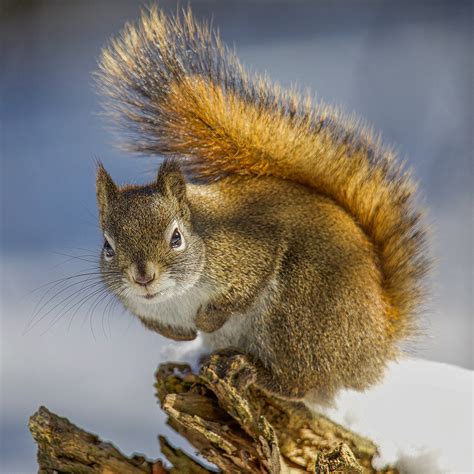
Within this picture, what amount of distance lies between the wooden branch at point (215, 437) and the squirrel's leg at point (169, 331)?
0.10 meters

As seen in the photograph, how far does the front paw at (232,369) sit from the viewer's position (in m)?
1.93

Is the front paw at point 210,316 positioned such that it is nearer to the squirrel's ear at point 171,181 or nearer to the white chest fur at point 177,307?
the white chest fur at point 177,307

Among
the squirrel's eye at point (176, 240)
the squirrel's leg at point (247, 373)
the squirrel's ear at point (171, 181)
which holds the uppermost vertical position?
the squirrel's ear at point (171, 181)

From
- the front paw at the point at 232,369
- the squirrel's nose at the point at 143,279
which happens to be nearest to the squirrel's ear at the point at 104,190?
the squirrel's nose at the point at 143,279

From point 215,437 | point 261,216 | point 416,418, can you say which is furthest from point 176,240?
point 416,418

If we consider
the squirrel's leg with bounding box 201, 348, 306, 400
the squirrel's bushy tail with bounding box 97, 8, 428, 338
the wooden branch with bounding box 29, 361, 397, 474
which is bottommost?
the wooden branch with bounding box 29, 361, 397, 474

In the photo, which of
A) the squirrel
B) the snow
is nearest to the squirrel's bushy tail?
the squirrel

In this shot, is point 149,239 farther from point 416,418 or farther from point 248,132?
point 416,418

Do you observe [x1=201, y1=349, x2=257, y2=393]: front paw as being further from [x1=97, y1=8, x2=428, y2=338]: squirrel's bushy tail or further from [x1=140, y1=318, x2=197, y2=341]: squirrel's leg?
[x1=97, y1=8, x2=428, y2=338]: squirrel's bushy tail

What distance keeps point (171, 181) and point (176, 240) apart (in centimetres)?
14

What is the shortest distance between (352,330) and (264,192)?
0.41 metres

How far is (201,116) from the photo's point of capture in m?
2.03

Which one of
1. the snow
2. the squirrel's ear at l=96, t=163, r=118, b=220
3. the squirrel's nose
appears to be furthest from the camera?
the snow

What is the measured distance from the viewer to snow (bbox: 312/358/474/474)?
6.57 ft
